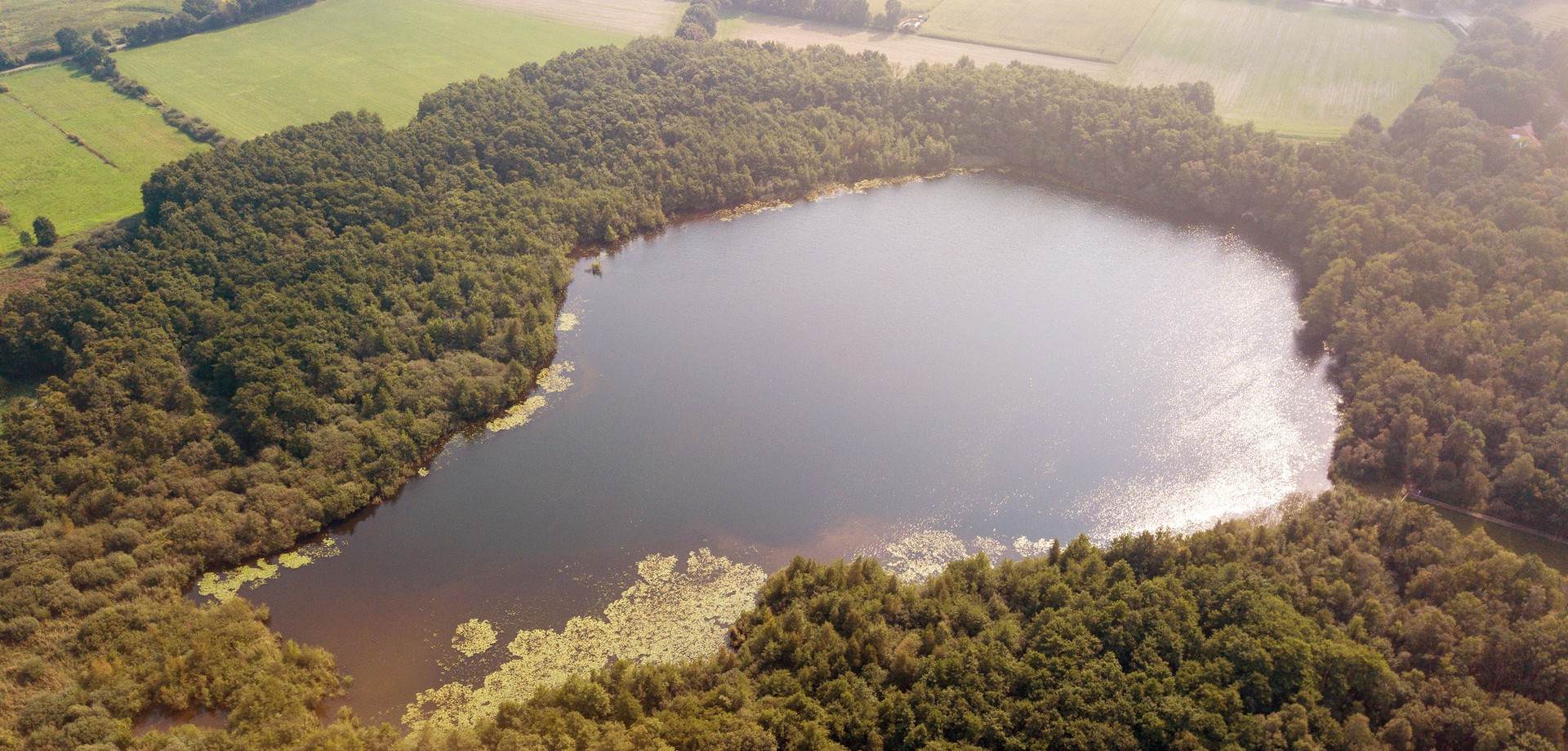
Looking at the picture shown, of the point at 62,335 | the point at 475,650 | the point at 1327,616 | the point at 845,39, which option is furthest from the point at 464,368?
the point at 845,39

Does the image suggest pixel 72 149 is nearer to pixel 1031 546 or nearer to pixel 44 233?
pixel 44 233

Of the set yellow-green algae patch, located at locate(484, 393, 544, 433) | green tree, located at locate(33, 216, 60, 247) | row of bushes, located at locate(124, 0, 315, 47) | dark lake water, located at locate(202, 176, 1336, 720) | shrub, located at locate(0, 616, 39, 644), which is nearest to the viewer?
shrub, located at locate(0, 616, 39, 644)

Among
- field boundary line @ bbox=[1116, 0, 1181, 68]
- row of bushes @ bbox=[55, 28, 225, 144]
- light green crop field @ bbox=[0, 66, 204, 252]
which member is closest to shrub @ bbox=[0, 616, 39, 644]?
light green crop field @ bbox=[0, 66, 204, 252]

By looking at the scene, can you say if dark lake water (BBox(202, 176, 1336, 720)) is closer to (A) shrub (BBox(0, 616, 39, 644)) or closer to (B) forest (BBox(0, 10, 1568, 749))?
(B) forest (BBox(0, 10, 1568, 749))

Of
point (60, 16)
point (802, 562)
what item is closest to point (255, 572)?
point (802, 562)

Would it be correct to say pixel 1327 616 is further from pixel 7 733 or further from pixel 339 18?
pixel 339 18

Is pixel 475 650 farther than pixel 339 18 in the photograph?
No
